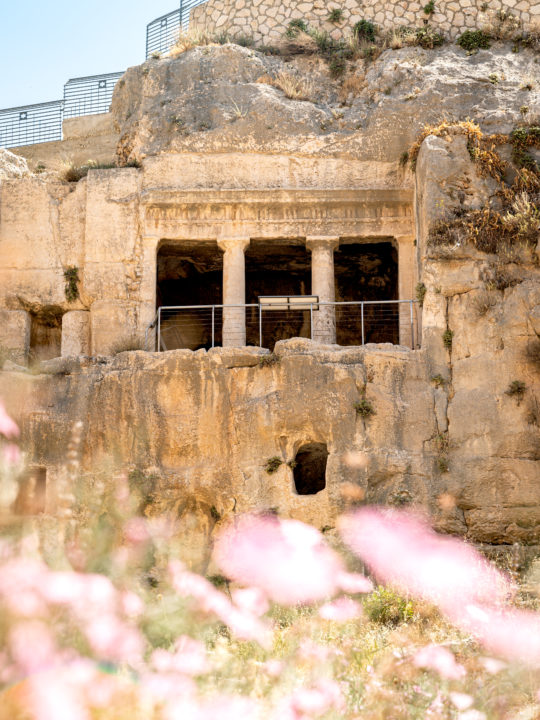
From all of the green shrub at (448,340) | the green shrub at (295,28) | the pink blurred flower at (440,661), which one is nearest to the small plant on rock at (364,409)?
the green shrub at (448,340)

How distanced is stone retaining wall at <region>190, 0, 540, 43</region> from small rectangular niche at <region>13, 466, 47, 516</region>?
11110 millimetres

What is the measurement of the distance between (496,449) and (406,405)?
160cm

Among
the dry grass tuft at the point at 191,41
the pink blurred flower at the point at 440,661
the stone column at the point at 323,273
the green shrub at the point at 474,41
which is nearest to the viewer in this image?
the pink blurred flower at the point at 440,661

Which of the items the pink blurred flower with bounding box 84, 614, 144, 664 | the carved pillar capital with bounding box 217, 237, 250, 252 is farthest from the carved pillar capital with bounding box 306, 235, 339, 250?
the pink blurred flower with bounding box 84, 614, 144, 664

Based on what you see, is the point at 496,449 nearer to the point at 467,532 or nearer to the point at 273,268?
the point at 467,532

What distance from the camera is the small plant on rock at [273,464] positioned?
642 inches

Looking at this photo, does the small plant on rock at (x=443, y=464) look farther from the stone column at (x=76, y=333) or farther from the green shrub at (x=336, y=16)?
the green shrub at (x=336, y=16)

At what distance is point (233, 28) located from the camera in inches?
891

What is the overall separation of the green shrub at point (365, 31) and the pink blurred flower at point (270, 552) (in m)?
11.3

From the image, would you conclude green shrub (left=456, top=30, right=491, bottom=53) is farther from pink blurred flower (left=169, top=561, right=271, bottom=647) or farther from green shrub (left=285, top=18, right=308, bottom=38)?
pink blurred flower (left=169, top=561, right=271, bottom=647)

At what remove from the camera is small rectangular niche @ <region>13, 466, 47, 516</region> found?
1667 cm

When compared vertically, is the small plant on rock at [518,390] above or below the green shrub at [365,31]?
below

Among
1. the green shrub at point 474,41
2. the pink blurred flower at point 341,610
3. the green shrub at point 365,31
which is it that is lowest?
the pink blurred flower at point 341,610

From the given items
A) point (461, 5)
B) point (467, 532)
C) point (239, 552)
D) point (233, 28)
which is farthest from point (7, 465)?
point (461, 5)
